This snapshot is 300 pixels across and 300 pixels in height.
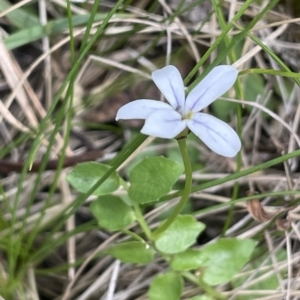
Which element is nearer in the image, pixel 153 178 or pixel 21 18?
pixel 153 178

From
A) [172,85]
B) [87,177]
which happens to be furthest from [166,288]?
[172,85]

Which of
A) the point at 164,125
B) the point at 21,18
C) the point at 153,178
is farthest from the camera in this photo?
the point at 21,18

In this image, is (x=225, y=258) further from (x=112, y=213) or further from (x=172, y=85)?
(x=172, y=85)

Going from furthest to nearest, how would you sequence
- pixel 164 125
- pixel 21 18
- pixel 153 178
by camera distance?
pixel 21 18
pixel 153 178
pixel 164 125

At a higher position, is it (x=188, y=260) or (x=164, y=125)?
(x=164, y=125)

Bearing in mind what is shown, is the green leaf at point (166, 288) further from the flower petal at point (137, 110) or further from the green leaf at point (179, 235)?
the flower petal at point (137, 110)

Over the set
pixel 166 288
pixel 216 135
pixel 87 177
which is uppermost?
pixel 216 135

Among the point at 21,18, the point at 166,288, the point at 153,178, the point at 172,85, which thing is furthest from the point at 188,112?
the point at 21,18

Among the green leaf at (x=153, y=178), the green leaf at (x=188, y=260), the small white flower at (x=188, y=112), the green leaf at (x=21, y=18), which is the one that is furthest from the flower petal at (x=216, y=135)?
the green leaf at (x=21, y=18)
